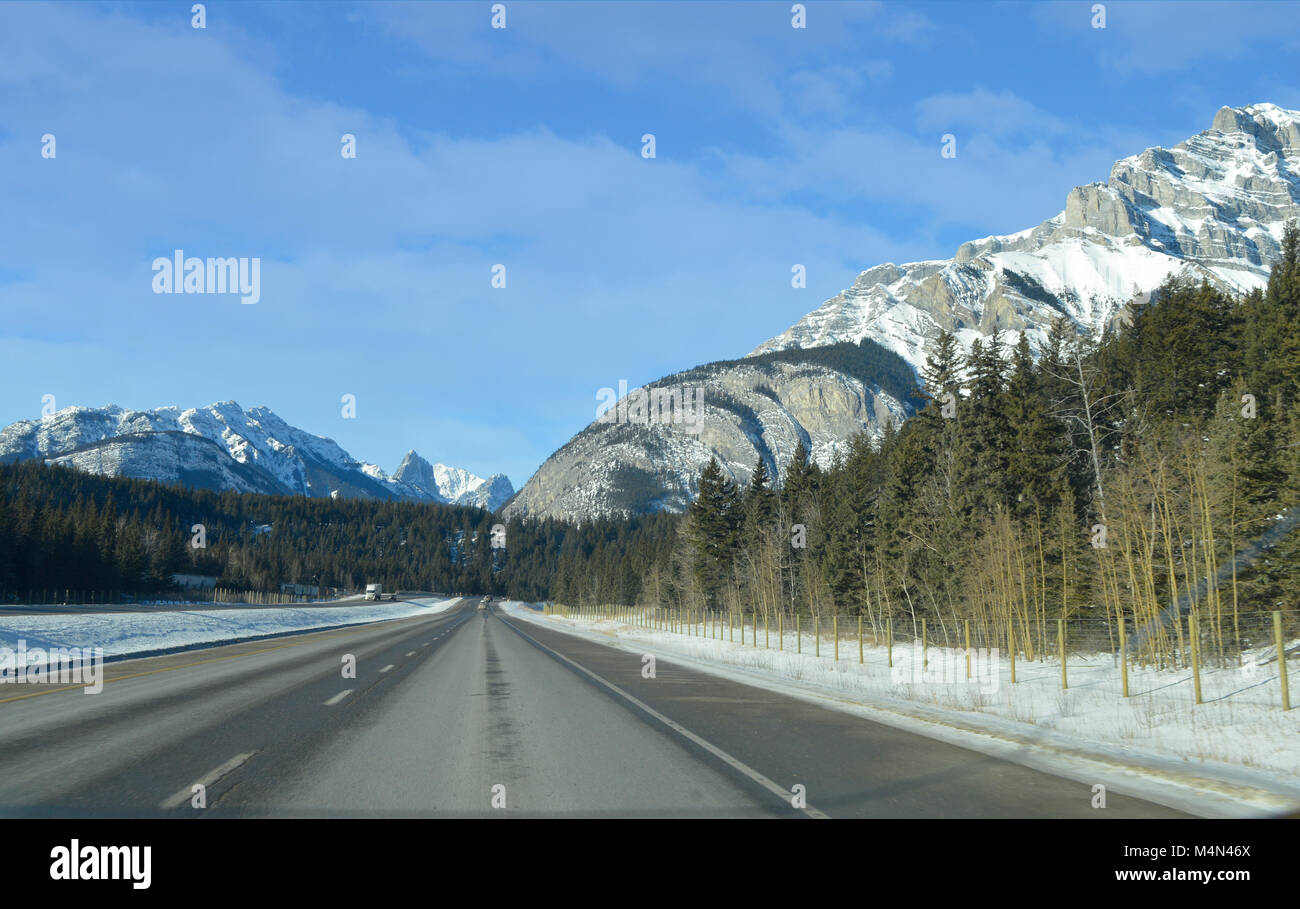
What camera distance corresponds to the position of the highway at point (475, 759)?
6934 millimetres

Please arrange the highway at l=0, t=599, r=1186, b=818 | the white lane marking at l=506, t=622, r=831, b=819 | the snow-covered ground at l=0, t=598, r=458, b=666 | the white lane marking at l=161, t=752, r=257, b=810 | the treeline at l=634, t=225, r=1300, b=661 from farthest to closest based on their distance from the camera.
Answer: the snow-covered ground at l=0, t=598, r=458, b=666 < the treeline at l=634, t=225, r=1300, b=661 < the white lane marking at l=506, t=622, r=831, b=819 < the highway at l=0, t=599, r=1186, b=818 < the white lane marking at l=161, t=752, r=257, b=810

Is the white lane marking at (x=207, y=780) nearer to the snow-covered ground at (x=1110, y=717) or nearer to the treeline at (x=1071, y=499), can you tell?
the snow-covered ground at (x=1110, y=717)

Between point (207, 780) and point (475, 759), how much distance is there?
2.65 meters

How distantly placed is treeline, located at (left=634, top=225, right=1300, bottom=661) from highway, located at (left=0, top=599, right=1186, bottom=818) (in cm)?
1275

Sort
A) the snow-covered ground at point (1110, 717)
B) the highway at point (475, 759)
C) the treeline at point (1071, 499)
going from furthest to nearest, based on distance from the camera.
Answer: the treeline at point (1071, 499), the snow-covered ground at point (1110, 717), the highway at point (475, 759)

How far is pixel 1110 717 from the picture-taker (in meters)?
14.1

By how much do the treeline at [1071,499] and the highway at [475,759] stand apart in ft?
41.8

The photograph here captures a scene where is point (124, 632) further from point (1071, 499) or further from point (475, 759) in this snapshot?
point (1071, 499)

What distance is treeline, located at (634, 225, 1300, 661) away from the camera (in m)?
23.2

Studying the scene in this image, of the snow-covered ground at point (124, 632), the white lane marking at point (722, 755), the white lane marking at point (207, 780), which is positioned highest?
the white lane marking at point (207, 780)

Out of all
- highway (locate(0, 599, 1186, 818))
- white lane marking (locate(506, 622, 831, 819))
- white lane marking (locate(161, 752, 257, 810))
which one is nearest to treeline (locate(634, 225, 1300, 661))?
highway (locate(0, 599, 1186, 818))

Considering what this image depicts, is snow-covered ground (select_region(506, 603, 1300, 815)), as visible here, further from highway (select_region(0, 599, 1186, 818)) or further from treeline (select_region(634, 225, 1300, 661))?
treeline (select_region(634, 225, 1300, 661))

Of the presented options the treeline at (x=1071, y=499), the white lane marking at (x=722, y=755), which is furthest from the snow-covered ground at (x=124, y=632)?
the treeline at (x=1071, y=499)

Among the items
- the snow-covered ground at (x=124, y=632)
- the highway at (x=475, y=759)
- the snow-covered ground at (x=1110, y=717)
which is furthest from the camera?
the snow-covered ground at (x=124, y=632)
